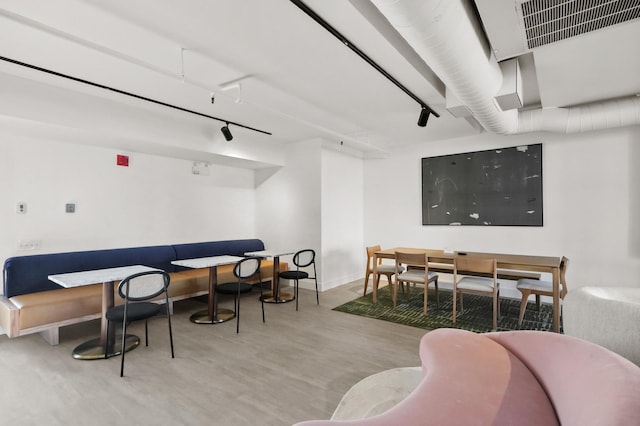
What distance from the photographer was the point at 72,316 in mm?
3393

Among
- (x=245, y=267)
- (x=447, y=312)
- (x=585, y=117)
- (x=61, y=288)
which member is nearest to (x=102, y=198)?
(x=61, y=288)

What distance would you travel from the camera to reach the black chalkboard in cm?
495

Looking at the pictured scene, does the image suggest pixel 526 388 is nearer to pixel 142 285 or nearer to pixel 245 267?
pixel 142 285

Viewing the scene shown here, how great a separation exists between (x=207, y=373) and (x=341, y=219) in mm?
3959

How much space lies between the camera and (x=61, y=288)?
3797mm

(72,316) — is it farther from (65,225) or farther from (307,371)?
(307,371)

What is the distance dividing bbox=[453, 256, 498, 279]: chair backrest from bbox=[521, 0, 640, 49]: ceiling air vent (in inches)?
94.3

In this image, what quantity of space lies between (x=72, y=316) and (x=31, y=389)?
106cm

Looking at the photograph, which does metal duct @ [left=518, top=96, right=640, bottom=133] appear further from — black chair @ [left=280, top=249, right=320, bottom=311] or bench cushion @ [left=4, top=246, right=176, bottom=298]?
bench cushion @ [left=4, top=246, right=176, bottom=298]

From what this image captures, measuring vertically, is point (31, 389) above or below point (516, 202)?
below

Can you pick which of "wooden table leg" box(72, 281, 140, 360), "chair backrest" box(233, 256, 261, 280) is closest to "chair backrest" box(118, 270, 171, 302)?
"wooden table leg" box(72, 281, 140, 360)

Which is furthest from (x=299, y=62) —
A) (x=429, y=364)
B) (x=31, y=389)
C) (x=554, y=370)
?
(x=31, y=389)

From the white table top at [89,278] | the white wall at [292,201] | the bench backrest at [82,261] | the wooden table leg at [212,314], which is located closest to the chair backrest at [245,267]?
the wooden table leg at [212,314]

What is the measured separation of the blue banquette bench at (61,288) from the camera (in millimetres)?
3178
